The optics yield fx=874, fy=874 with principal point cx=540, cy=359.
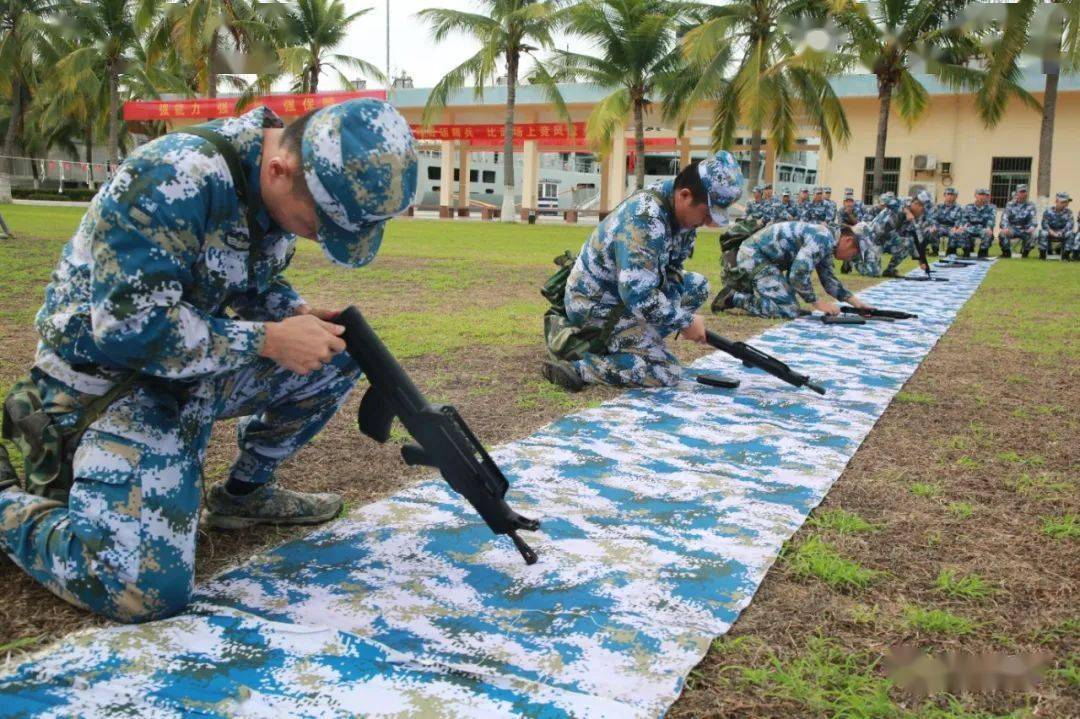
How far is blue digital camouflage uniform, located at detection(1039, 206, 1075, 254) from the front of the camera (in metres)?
18.0

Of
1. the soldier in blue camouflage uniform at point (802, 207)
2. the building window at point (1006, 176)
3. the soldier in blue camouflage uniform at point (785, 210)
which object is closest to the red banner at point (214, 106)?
the soldier in blue camouflage uniform at point (785, 210)

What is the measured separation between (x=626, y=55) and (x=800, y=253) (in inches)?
707

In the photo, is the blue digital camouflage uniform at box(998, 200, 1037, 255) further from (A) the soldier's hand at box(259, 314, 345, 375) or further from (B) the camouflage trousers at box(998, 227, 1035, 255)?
(A) the soldier's hand at box(259, 314, 345, 375)

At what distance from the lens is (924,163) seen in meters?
24.0

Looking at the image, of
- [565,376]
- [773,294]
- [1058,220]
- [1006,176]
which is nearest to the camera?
[565,376]

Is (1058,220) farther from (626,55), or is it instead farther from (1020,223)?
(626,55)

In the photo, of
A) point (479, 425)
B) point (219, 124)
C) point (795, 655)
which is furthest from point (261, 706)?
point (479, 425)

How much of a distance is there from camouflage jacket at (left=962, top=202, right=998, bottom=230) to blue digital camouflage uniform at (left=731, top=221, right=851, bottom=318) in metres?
12.4

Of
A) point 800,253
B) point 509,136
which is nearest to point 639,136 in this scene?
point 509,136

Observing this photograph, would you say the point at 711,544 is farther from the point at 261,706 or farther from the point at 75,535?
the point at 75,535

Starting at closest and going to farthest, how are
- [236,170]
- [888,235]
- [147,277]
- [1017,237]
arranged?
[147,277] < [236,170] < [888,235] < [1017,237]

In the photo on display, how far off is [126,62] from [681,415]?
33.4 metres

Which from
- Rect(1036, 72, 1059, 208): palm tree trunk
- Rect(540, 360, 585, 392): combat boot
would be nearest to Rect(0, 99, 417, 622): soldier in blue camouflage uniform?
Rect(540, 360, 585, 392): combat boot

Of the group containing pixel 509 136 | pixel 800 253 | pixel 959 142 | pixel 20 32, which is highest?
pixel 20 32
